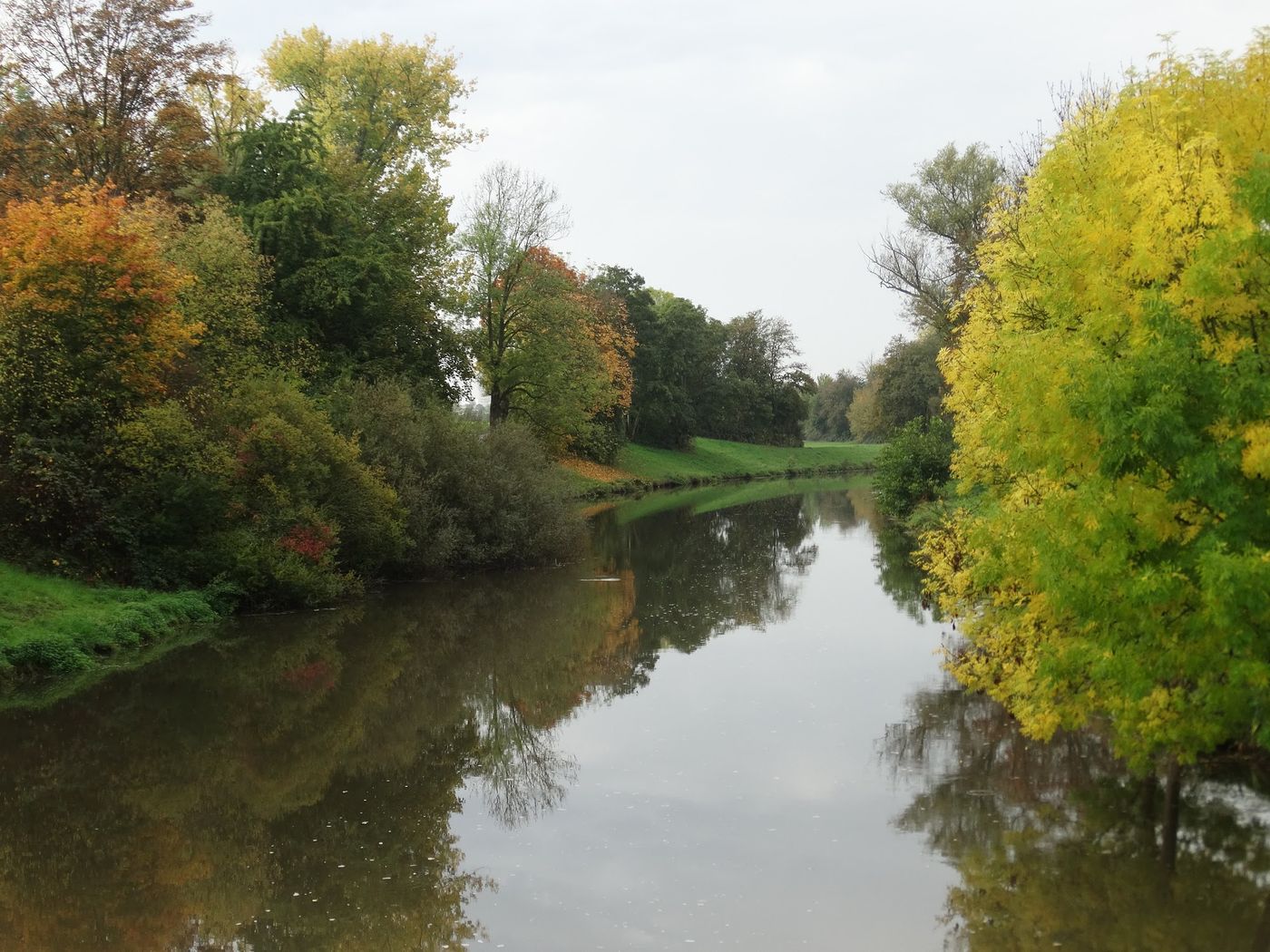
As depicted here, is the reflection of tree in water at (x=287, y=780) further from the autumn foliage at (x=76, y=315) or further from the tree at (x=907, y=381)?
the tree at (x=907, y=381)

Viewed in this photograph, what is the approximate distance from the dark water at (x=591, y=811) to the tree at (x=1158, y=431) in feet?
4.96

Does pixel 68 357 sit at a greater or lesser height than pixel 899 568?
greater

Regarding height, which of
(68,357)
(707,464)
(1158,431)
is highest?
(68,357)

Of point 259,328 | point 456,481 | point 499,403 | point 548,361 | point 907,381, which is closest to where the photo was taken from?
point 259,328

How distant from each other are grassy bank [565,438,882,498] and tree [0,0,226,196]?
27.4m

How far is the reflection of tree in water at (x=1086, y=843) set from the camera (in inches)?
366

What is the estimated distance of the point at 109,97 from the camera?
30938mm

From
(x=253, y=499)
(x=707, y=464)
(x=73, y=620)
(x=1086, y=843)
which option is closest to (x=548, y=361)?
(x=253, y=499)

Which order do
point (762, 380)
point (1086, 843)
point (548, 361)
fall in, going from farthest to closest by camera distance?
point (762, 380) → point (548, 361) → point (1086, 843)

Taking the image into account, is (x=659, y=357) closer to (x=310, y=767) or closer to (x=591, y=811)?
(x=310, y=767)

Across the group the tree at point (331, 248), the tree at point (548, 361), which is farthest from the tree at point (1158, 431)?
the tree at point (548, 361)

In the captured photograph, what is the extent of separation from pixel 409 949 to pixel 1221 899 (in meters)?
6.84

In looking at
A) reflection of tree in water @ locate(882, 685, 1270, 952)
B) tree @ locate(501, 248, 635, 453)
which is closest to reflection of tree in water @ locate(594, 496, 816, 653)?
tree @ locate(501, 248, 635, 453)

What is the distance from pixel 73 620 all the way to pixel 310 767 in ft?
25.3
